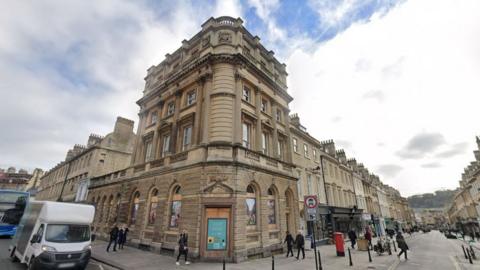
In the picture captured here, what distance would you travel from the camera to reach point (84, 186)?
29.8m

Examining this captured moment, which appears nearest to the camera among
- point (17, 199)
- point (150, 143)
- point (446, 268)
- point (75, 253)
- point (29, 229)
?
point (75, 253)

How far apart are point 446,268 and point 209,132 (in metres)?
15.8

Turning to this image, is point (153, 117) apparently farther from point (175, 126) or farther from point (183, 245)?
point (183, 245)

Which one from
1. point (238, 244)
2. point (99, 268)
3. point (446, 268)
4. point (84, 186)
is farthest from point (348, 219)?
point (84, 186)

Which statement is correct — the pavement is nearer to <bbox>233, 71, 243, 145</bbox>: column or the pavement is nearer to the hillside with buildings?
<bbox>233, 71, 243, 145</bbox>: column

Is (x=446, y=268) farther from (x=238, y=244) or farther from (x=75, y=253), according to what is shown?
(x=75, y=253)

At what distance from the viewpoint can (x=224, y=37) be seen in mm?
18547

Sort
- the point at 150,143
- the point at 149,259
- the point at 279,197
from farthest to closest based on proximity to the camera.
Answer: the point at 150,143, the point at 279,197, the point at 149,259

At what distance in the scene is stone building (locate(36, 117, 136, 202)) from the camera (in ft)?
101

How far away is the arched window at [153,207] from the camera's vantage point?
54.1ft

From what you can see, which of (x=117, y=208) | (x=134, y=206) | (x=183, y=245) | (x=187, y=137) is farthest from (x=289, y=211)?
(x=117, y=208)

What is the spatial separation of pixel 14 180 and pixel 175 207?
296 feet

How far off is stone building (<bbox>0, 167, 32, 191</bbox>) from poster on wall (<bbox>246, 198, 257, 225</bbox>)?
92.7 metres

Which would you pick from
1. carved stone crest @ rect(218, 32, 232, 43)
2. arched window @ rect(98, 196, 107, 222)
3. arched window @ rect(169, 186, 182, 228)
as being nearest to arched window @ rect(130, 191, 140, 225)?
arched window @ rect(169, 186, 182, 228)
